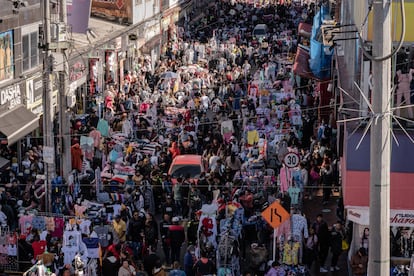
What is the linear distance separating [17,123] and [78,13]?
3.41 meters

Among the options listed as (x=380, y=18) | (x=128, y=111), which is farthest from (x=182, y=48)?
(x=380, y=18)

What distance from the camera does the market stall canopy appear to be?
25.2m

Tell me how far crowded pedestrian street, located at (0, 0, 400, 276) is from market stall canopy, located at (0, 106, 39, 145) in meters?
0.70

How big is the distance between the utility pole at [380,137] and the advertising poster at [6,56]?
1897 centimetres

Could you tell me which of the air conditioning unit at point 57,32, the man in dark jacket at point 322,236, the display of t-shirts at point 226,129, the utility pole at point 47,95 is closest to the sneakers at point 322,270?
the man in dark jacket at point 322,236

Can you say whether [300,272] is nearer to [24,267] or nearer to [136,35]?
[24,267]

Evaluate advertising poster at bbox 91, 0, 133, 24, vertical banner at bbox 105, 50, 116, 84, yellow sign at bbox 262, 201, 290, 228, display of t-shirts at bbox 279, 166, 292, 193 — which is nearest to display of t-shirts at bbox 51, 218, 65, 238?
yellow sign at bbox 262, 201, 290, 228

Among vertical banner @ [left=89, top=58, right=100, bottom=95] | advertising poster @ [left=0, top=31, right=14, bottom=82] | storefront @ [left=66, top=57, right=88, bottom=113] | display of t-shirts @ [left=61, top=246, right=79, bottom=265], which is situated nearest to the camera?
display of t-shirts @ [left=61, top=246, right=79, bottom=265]

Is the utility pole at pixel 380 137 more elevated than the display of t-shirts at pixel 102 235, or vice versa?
the utility pole at pixel 380 137

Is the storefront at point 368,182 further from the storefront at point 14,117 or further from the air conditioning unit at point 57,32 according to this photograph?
the storefront at point 14,117

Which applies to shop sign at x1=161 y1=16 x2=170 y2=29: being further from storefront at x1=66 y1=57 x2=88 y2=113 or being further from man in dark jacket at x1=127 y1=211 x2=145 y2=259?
man in dark jacket at x1=127 y1=211 x2=145 y2=259

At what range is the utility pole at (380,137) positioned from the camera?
30.1 feet

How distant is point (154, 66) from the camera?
46.2 meters

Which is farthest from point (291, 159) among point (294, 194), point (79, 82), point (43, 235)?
point (79, 82)
